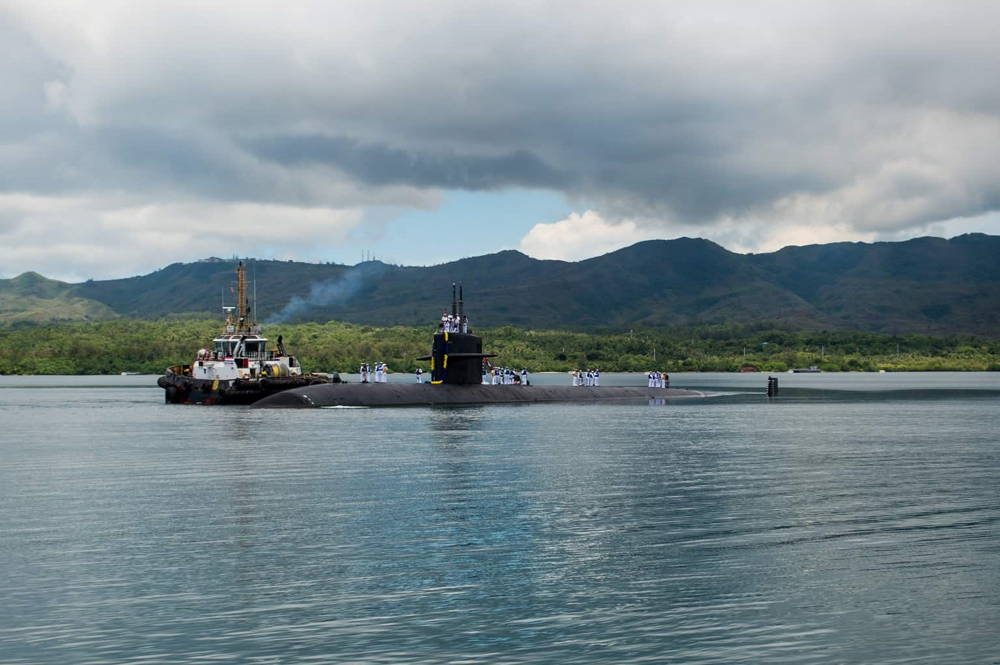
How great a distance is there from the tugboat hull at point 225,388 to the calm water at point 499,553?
39.7m

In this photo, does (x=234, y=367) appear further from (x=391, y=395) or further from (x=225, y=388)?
(x=391, y=395)

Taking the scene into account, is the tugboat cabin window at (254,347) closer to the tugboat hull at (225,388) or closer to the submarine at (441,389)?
the tugboat hull at (225,388)

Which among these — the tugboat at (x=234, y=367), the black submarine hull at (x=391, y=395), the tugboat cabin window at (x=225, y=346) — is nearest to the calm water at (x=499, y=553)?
the black submarine hull at (x=391, y=395)

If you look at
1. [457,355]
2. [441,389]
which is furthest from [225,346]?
[457,355]

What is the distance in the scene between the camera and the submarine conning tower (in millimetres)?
84312

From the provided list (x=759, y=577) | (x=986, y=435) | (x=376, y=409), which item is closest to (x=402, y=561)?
(x=759, y=577)

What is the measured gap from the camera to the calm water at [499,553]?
19172 millimetres

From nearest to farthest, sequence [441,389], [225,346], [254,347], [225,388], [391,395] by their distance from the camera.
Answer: [441,389], [391,395], [225,388], [225,346], [254,347]

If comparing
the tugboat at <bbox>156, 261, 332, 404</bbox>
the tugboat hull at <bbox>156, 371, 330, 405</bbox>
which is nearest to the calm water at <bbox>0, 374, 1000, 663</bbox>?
the tugboat hull at <bbox>156, 371, 330, 405</bbox>

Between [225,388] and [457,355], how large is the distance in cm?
2321

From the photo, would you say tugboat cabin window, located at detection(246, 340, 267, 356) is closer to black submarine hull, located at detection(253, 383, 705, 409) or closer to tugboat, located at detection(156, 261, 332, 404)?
tugboat, located at detection(156, 261, 332, 404)

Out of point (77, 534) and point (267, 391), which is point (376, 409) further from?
point (77, 534)

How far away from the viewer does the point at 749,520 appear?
1225 inches

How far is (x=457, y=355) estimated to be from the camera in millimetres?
85688
